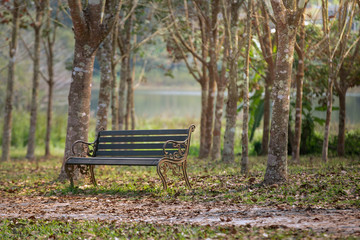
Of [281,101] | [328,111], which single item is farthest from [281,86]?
[328,111]

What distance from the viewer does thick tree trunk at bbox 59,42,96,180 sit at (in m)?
9.25

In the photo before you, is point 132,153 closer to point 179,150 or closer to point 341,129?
point 179,150

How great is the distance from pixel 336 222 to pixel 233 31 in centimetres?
750

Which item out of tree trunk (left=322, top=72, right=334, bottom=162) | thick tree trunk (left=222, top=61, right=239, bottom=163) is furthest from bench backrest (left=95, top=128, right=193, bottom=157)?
tree trunk (left=322, top=72, right=334, bottom=162)

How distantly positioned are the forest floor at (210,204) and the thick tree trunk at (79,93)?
3.13 feet

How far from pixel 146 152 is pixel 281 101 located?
95.3 inches

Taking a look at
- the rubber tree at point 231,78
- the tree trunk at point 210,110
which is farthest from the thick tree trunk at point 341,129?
the rubber tree at point 231,78

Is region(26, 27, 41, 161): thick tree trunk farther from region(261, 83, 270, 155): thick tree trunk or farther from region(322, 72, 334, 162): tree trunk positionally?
region(322, 72, 334, 162): tree trunk

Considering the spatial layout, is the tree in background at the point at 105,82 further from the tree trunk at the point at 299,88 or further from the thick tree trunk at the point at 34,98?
the thick tree trunk at the point at 34,98

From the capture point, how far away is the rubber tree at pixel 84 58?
912 cm

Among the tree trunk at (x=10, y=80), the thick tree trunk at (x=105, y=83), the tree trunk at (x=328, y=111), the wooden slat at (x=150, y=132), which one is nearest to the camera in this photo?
the wooden slat at (x=150, y=132)

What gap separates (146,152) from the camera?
8.45 metres

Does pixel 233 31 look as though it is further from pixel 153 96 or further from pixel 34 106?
pixel 153 96

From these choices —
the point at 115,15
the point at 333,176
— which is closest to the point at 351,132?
the point at 333,176
